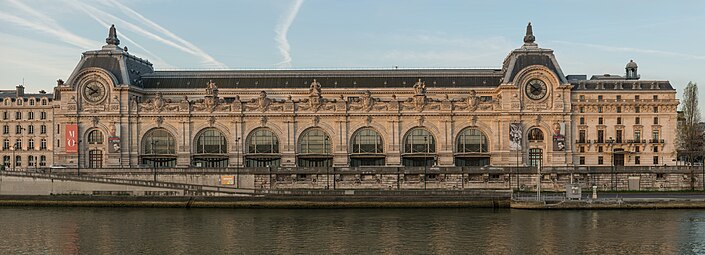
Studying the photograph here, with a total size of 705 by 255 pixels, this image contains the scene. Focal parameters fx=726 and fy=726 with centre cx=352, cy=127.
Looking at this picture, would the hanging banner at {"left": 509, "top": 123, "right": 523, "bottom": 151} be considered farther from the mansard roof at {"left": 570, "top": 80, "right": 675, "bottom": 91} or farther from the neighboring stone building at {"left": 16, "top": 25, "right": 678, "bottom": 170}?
the mansard roof at {"left": 570, "top": 80, "right": 675, "bottom": 91}

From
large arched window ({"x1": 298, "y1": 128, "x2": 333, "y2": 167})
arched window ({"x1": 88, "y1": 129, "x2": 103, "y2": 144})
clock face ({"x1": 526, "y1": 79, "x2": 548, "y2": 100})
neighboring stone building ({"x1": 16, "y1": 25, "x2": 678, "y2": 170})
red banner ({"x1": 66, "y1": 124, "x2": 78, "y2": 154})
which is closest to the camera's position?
red banner ({"x1": 66, "y1": 124, "x2": 78, "y2": 154})

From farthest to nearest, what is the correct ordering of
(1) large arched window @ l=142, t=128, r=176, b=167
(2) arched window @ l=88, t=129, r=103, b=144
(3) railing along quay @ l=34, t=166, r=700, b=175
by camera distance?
(2) arched window @ l=88, t=129, r=103, b=144 → (1) large arched window @ l=142, t=128, r=176, b=167 → (3) railing along quay @ l=34, t=166, r=700, b=175

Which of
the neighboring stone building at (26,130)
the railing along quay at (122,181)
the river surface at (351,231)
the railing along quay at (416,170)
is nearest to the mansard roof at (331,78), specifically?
the neighboring stone building at (26,130)

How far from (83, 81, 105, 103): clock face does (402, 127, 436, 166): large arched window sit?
4214cm

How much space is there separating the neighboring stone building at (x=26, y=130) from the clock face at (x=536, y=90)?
7404 centimetres

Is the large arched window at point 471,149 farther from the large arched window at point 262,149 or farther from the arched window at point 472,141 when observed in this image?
the large arched window at point 262,149

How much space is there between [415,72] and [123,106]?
138ft

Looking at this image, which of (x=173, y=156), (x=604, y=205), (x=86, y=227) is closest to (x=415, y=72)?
(x=173, y=156)

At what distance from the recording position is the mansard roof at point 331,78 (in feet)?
349

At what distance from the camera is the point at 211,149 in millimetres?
Result: 98812

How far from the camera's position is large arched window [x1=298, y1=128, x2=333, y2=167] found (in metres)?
98.2

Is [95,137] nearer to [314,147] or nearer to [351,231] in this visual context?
[314,147]

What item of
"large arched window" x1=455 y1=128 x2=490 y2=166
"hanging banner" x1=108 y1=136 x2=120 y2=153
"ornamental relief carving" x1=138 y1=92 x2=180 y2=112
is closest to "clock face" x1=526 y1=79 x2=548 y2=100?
"large arched window" x1=455 y1=128 x2=490 y2=166

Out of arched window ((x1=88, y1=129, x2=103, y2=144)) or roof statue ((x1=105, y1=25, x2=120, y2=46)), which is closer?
arched window ((x1=88, y1=129, x2=103, y2=144))
